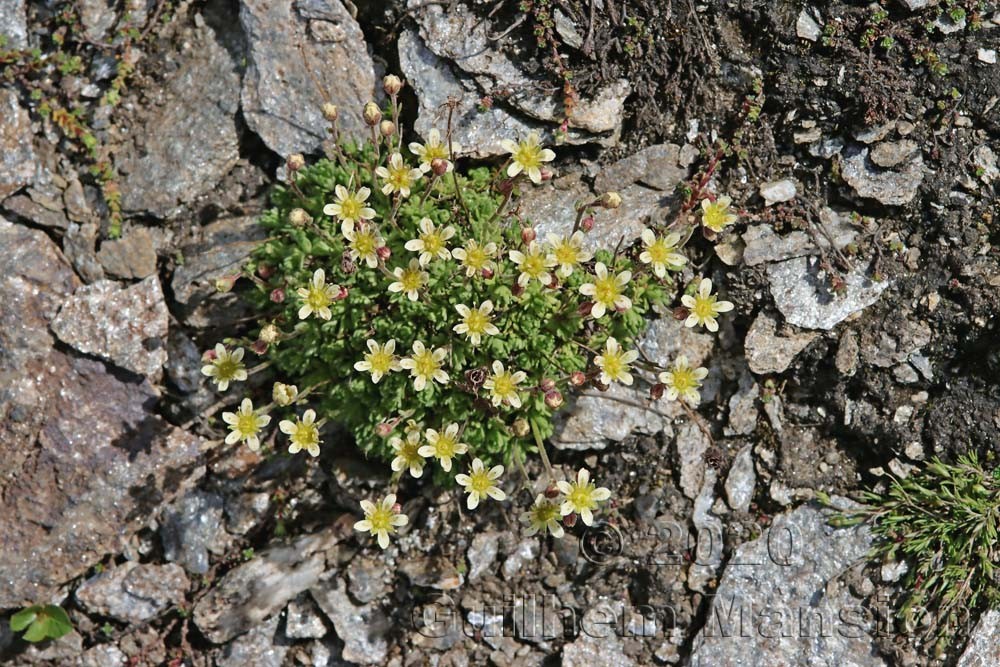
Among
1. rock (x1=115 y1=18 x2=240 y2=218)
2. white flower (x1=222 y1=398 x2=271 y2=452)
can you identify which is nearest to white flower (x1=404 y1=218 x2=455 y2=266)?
white flower (x1=222 y1=398 x2=271 y2=452)

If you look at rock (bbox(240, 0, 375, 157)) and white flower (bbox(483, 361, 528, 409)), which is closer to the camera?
white flower (bbox(483, 361, 528, 409))

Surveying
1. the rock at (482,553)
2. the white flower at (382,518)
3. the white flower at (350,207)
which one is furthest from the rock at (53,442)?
the rock at (482,553)

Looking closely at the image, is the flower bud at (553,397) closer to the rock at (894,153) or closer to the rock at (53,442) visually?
the rock at (894,153)

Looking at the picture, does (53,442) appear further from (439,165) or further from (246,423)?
(439,165)

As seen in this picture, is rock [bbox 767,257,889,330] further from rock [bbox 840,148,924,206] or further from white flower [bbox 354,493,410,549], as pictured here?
white flower [bbox 354,493,410,549]

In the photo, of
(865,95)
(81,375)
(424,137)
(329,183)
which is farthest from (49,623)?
(865,95)

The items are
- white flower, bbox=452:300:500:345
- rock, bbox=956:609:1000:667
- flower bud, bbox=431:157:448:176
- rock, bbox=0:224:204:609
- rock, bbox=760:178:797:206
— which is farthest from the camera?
rock, bbox=0:224:204:609
